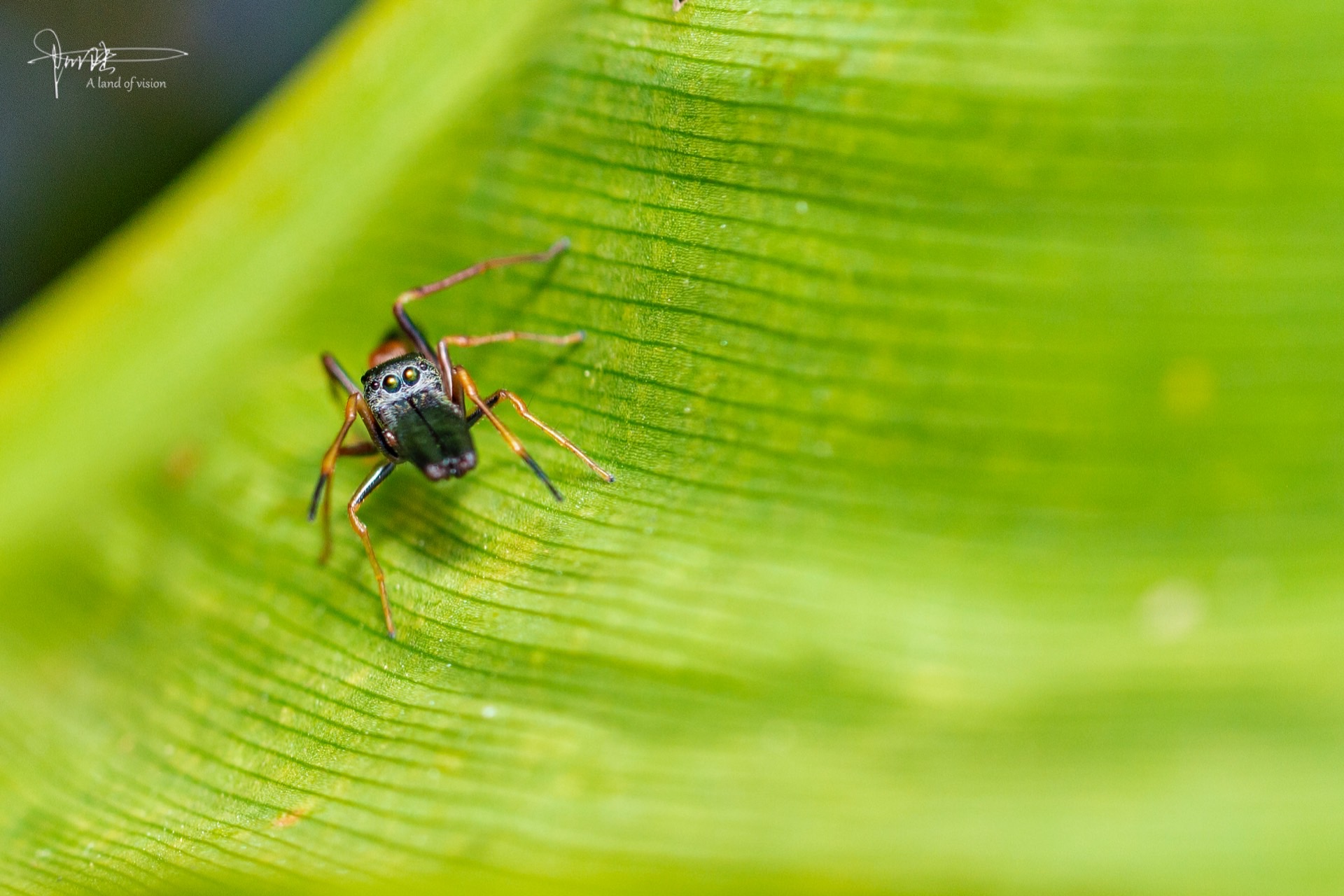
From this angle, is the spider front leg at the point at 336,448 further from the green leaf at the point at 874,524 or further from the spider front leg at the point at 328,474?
the green leaf at the point at 874,524

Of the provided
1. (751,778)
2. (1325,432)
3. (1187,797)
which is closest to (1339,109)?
(1325,432)

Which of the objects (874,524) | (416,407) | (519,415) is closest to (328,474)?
(416,407)

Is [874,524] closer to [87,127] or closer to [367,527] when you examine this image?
[367,527]

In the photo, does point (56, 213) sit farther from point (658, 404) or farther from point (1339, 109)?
point (1339, 109)

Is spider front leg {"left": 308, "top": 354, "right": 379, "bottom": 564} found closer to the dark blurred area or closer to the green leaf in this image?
the green leaf
